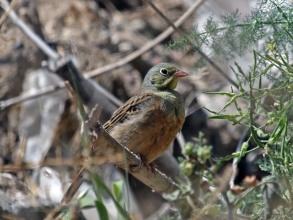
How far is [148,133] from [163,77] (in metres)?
0.68

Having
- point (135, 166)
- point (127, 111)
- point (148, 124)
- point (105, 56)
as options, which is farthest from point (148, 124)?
point (105, 56)

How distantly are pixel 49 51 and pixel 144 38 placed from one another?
1276mm

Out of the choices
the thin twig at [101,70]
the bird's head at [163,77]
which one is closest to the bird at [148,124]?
the bird's head at [163,77]

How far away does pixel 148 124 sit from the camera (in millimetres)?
3908

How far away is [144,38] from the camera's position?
666 cm

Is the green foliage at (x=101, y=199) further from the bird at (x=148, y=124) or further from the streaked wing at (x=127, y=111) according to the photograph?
the streaked wing at (x=127, y=111)

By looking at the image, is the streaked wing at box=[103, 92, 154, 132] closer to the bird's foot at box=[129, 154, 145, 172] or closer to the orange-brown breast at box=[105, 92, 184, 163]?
the orange-brown breast at box=[105, 92, 184, 163]

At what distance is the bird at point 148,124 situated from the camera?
12.8ft

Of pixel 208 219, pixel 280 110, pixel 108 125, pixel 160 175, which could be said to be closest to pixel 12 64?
pixel 108 125

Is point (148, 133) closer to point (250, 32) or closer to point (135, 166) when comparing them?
point (135, 166)

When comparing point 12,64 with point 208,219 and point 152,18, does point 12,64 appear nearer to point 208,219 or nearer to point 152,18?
point 152,18

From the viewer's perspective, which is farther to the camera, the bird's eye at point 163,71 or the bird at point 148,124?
the bird's eye at point 163,71

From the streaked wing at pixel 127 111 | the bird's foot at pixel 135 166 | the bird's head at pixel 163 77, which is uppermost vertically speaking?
the bird's head at pixel 163 77

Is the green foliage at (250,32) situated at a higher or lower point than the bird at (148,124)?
higher
